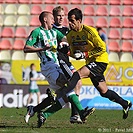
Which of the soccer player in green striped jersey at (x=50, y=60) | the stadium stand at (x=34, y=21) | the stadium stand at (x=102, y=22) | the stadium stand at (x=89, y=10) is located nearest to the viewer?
the soccer player in green striped jersey at (x=50, y=60)

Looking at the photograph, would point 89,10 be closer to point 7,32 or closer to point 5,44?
point 7,32

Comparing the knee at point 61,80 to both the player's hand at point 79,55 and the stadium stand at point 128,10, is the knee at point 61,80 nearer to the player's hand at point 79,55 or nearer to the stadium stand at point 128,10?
the player's hand at point 79,55

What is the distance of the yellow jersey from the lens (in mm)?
8828

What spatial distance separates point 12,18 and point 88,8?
3.30m

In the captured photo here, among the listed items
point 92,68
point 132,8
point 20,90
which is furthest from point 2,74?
point 92,68

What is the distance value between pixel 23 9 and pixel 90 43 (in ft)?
45.7

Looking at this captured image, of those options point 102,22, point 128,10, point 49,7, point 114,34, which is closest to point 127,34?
point 114,34

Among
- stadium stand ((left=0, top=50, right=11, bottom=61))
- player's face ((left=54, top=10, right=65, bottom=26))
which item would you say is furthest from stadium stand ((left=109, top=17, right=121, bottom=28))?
player's face ((left=54, top=10, right=65, bottom=26))

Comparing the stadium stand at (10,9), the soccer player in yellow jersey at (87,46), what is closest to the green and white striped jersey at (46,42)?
the soccer player in yellow jersey at (87,46)

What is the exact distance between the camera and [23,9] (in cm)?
2245

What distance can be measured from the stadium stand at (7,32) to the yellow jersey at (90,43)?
12866 mm

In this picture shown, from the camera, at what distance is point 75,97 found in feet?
28.2

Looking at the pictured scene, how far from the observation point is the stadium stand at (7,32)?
71.0 feet

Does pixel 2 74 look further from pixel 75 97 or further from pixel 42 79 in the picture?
pixel 75 97
